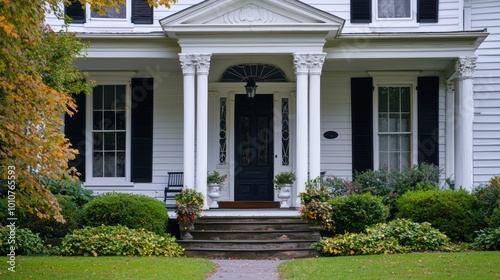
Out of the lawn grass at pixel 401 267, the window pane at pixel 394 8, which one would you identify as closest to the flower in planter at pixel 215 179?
the lawn grass at pixel 401 267

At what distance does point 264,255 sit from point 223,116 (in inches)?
201

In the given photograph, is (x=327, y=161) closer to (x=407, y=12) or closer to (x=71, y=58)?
(x=407, y=12)

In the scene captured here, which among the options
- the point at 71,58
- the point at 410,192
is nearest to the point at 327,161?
the point at 410,192

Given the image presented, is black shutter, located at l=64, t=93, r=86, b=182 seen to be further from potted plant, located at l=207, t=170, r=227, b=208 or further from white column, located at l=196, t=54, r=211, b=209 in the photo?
white column, located at l=196, t=54, r=211, b=209

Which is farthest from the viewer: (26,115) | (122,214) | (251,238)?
(251,238)

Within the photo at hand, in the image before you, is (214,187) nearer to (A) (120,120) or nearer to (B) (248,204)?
(B) (248,204)

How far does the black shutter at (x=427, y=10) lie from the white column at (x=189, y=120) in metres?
5.98

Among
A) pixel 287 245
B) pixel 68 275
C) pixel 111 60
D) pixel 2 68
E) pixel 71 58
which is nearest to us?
pixel 2 68

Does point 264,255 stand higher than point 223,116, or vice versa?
point 223,116

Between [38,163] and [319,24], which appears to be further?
[319,24]

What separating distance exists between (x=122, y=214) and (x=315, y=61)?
5.35 meters

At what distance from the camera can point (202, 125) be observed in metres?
15.8

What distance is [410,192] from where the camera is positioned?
631 inches

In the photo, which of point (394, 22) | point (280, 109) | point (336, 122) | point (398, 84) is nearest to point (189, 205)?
point (280, 109)
